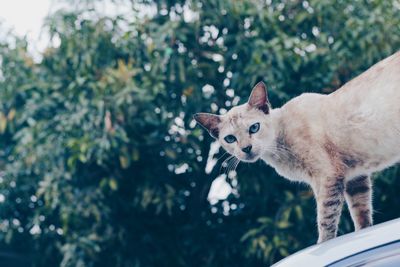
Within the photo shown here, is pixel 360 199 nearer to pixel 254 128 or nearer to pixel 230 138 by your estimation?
pixel 254 128

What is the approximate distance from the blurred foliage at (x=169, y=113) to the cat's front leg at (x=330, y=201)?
2283mm

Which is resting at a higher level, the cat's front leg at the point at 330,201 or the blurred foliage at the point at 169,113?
the blurred foliage at the point at 169,113

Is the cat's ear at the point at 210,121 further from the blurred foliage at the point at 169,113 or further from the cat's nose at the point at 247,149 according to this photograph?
the blurred foliage at the point at 169,113

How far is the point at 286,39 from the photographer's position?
7348 mm

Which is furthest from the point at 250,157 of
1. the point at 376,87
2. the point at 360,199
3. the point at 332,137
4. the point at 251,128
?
the point at 376,87

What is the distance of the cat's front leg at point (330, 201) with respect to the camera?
463cm

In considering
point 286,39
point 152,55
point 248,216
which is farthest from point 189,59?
point 248,216

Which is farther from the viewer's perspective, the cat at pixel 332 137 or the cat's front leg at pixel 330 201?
the cat's front leg at pixel 330 201

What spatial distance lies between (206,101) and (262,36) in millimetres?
753

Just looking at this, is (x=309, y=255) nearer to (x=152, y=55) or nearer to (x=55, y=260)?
(x=152, y=55)

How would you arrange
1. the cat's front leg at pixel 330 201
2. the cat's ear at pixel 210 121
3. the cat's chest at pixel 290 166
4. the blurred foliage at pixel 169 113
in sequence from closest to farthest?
the cat's front leg at pixel 330 201
the cat's chest at pixel 290 166
the cat's ear at pixel 210 121
the blurred foliage at pixel 169 113

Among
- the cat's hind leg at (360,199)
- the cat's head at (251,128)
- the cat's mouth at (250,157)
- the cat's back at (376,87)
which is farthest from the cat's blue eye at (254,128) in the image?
the cat's hind leg at (360,199)

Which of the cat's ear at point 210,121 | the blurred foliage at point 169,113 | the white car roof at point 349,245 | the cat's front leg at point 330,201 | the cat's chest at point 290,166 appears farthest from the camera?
the blurred foliage at point 169,113

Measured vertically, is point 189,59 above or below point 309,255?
above
